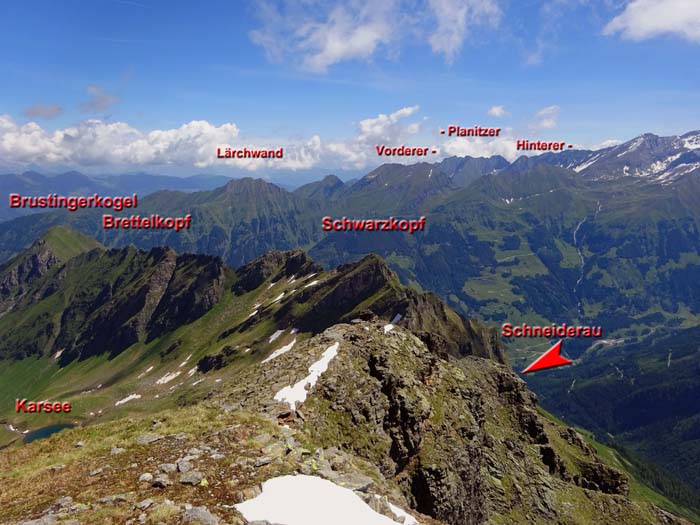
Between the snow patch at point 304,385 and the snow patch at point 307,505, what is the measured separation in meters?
14.5

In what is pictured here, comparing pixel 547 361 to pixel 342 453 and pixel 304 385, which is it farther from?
pixel 342 453

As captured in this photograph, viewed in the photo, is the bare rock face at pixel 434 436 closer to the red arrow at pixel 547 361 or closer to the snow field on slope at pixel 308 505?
the red arrow at pixel 547 361

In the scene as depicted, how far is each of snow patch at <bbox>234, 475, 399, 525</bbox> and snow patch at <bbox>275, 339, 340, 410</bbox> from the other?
14460 mm

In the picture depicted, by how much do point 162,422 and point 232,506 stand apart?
1559 centimetres

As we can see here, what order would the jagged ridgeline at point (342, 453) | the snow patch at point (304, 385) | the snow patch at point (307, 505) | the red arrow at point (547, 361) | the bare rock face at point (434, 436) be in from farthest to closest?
the red arrow at point (547, 361), the bare rock face at point (434, 436), the snow patch at point (304, 385), the jagged ridgeline at point (342, 453), the snow patch at point (307, 505)

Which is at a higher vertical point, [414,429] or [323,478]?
[323,478]

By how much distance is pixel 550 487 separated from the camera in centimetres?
6097

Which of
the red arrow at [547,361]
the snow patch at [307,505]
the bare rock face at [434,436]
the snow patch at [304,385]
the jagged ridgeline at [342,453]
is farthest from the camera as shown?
the red arrow at [547,361]

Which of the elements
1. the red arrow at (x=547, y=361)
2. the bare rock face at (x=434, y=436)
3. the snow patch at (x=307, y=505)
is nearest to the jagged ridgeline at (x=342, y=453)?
the bare rock face at (x=434, y=436)

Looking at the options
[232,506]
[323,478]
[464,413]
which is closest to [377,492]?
[323,478]

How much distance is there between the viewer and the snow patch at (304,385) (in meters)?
39.3

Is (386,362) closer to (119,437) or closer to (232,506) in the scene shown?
(119,437)

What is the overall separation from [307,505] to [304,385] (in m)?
19.9

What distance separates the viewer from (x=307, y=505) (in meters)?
21.8
